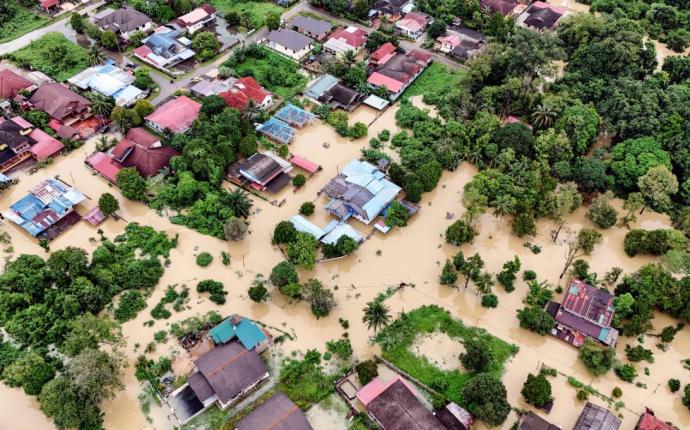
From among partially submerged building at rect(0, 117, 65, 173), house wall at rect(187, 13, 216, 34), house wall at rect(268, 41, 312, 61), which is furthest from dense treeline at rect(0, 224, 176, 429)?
house wall at rect(187, 13, 216, 34)

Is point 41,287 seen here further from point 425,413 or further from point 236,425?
point 425,413

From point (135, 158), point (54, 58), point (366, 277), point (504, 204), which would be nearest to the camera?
point (366, 277)

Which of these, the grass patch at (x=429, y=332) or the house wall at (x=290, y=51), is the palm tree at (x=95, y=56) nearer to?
the house wall at (x=290, y=51)

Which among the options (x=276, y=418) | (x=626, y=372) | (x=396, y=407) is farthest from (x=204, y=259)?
(x=626, y=372)

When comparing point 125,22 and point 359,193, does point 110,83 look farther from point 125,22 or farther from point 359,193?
point 359,193

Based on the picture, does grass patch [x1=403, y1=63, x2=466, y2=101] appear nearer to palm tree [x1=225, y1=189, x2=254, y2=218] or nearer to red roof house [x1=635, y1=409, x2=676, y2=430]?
palm tree [x1=225, y1=189, x2=254, y2=218]

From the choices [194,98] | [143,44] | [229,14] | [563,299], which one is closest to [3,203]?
[194,98]
